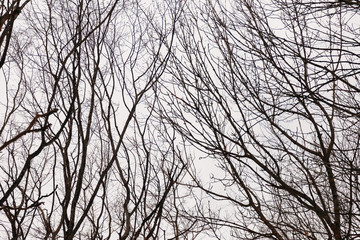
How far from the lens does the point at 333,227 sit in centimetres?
275

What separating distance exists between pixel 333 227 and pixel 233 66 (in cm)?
170

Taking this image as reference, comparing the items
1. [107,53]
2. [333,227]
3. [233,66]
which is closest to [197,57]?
[233,66]

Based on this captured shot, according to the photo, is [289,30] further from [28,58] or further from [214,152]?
[28,58]

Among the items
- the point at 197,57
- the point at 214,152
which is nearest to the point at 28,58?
the point at 197,57

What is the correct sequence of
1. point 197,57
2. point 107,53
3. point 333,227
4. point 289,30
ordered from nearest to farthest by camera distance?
point 107,53 < point 333,227 < point 289,30 < point 197,57

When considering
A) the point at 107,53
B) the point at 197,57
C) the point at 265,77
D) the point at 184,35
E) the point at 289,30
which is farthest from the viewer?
the point at 184,35

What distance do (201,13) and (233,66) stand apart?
0.80 meters

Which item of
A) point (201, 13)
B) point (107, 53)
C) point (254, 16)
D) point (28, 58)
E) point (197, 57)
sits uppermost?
point (201, 13)

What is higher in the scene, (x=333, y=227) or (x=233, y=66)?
(x=233, y=66)

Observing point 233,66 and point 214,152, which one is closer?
point 214,152

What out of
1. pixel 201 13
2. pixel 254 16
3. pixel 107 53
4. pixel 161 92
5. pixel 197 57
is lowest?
pixel 107 53

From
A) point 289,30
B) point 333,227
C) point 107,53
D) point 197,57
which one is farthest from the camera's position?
point 197,57

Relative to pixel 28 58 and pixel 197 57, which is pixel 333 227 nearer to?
pixel 197 57

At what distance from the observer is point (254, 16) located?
3186 millimetres
